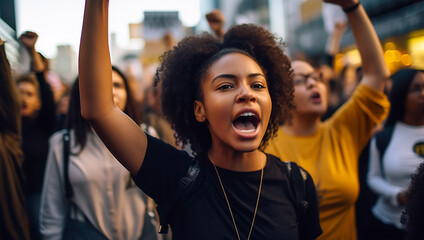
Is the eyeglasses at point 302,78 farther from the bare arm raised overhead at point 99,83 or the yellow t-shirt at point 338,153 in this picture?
the bare arm raised overhead at point 99,83

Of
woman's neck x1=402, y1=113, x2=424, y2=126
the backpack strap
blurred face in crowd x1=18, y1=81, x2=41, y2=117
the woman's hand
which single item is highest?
the woman's hand

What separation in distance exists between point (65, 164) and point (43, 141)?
1.00 m

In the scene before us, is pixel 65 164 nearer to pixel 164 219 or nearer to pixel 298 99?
pixel 164 219

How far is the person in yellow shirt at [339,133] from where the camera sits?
Result: 2.13 metres

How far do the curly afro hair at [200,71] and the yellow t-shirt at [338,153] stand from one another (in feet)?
1.37

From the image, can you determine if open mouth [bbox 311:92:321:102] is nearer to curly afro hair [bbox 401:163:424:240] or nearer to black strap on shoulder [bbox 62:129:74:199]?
curly afro hair [bbox 401:163:424:240]

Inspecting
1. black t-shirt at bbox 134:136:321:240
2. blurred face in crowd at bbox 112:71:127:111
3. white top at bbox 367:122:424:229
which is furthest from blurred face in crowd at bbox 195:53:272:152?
white top at bbox 367:122:424:229

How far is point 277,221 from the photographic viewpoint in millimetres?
1484

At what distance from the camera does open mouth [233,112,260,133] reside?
1.52 meters

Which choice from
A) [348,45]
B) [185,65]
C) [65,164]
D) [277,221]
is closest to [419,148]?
[277,221]

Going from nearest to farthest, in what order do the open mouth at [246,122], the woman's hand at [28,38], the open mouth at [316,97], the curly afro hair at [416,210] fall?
1. the curly afro hair at [416,210]
2. the open mouth at [246,122]
3. the woman's hand at [28,38]
4. the open mouth at [316,97]

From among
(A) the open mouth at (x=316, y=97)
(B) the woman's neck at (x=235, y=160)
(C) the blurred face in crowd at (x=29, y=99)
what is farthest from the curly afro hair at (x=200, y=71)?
(C) the blurred face in crowd at (x=29, y=99)

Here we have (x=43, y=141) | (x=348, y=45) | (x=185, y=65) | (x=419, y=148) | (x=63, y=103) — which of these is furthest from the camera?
(x=348, y=45)

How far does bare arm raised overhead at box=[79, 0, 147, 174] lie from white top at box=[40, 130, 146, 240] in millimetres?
1042
